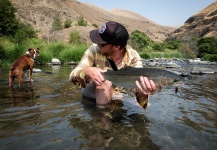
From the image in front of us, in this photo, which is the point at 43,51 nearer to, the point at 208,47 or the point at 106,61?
the point at 106,61

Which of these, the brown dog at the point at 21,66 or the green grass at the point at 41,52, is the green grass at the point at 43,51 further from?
the brown dog at the point at 21,66

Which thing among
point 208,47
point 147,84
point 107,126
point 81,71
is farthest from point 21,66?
point 208,47

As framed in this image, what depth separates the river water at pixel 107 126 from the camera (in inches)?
114

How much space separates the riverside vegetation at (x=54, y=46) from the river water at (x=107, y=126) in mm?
15785

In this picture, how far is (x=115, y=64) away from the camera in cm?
432

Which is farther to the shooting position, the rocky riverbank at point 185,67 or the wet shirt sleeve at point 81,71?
the rocky riverbank at point 185,67

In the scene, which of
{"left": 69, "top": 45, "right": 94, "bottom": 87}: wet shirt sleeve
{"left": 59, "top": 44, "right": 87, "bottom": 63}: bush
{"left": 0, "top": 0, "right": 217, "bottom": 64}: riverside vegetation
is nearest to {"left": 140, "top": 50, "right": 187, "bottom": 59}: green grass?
{"left": 0, "top": 0, "right": 217, "bottom": 64}: riverside vegetation

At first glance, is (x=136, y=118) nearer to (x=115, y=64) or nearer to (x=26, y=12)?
(x=115, y=64)

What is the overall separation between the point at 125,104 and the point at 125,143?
220 centimetres

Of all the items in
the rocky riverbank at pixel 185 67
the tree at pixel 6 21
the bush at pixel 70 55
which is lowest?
the rocky riverbank at pixel 185 67

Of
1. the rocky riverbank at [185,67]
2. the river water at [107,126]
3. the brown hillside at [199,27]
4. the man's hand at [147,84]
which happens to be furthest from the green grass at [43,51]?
the brown hillside at [199,27]

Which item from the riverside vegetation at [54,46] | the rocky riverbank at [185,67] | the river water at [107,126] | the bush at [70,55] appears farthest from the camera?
the bush at [70,55]

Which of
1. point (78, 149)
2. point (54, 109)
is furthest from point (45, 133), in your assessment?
point (54, 109)

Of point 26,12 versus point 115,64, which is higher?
point 26,12
